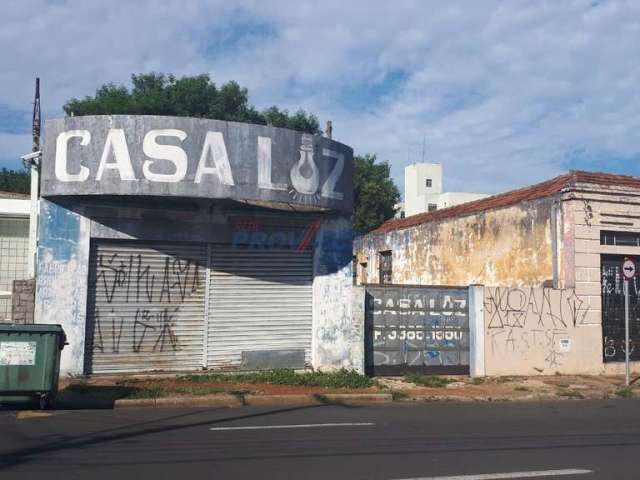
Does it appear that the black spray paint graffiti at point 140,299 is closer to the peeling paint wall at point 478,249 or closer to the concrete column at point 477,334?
the concrete column at point 477,334

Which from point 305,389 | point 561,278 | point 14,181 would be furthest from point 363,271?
point 14,181

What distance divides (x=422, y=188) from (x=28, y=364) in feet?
226

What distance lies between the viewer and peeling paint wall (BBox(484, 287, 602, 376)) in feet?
54.1

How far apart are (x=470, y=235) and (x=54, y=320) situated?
40.6ft

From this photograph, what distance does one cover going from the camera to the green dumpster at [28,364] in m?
10.6

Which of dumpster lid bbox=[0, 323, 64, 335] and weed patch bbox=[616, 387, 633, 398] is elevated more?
dumpster lid bbox=[0, 323, 64, 335]

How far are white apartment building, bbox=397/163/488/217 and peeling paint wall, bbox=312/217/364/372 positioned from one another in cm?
5967

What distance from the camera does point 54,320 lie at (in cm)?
1342

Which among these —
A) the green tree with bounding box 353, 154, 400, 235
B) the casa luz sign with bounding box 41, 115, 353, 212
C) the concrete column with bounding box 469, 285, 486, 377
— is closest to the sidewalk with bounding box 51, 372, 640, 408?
the concrete column with bounding box 469, 285, 486, 377

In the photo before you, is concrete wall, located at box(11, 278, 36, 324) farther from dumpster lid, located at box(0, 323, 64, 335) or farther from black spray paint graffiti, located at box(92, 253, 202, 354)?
dumpster lid, located at box(0, 323, 64, 335)

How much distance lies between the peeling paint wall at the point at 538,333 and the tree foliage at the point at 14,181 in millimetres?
29647

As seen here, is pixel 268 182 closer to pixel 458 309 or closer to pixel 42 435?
pixel 458 309

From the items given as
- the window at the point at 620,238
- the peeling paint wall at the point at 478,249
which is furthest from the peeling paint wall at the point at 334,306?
the window at the point at 620,238

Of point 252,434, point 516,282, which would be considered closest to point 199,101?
point 516,282
